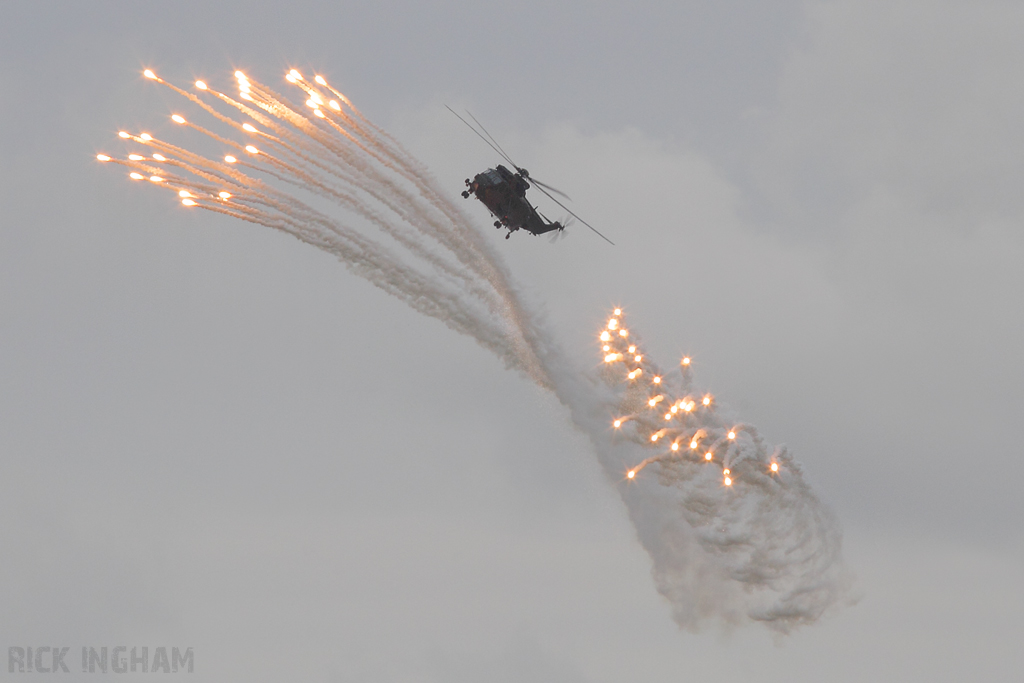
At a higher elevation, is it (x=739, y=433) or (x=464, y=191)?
(x=464, y=191)

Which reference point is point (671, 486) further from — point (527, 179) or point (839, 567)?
point (527, 179)

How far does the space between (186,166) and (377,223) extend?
13.7 metres

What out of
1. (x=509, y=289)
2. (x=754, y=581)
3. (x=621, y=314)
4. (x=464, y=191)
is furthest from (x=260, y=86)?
(x=754, y=581)

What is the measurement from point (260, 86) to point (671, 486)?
134ft

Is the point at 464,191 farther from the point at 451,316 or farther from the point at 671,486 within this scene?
the point at 671,486

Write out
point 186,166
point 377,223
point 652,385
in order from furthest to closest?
point 652,385, point 377,223, point 186,166

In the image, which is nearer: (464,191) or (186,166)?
(186,166)

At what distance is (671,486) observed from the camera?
360 ft

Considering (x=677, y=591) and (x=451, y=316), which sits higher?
(x=451, y=316)

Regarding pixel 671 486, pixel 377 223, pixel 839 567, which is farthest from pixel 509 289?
pixel 839 567

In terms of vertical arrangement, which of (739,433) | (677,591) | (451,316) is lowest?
(677,591)

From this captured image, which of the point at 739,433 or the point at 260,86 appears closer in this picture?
the point at 260,86

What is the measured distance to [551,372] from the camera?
110m

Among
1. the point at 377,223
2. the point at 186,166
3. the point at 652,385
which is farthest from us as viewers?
the point at 652,385
